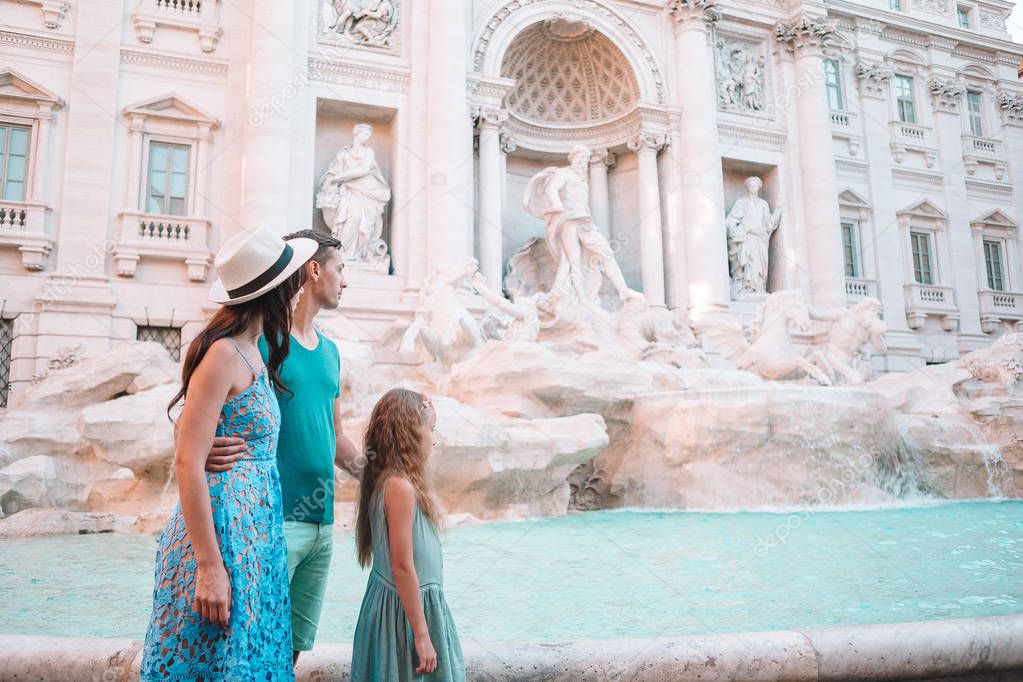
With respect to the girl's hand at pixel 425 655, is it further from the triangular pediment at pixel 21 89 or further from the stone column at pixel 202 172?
the triangular pediment at pixel 21 89

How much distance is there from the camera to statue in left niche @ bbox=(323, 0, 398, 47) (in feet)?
49.3

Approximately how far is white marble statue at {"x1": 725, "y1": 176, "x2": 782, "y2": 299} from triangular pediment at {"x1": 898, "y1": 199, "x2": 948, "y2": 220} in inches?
189

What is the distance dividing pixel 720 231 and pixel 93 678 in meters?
16.4

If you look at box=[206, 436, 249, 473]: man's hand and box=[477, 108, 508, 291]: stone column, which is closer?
box=[206, 436, 249, 473]: man's hand

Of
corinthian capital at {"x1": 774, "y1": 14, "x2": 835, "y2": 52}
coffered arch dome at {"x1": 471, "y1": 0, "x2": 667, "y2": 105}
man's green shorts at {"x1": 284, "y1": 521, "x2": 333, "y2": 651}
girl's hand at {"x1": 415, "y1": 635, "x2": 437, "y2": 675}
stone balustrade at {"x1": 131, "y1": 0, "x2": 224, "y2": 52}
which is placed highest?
corinthian capital at {"x1": 774, "y1": 14, "x2": 835, "y2": 52}

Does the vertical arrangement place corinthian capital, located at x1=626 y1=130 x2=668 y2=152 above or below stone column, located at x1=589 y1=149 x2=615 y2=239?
above

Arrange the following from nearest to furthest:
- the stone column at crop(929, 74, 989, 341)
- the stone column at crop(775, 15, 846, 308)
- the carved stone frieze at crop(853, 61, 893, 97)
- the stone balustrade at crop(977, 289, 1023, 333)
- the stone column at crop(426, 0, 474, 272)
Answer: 1. the stone column at crop(426, 0, 474, 272)
2. the stone column at crop(775, 15, 846, 308)
3. the carved stone frieze at crop(853, 61, 893, 97)
4. the stone column at crop(929, 74, 989, 341)
5. the stone balustrade at crop(977, 289, 1023, 333)

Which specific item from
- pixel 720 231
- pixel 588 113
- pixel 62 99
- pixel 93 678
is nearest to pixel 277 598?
pixel 93 678

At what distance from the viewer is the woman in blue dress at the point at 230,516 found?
1680mm

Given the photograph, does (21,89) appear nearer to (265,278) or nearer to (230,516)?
(265,278)

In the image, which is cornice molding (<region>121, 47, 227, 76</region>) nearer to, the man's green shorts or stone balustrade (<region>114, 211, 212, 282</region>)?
stone balustrade (<region>114, 211, 212, 282</region>)

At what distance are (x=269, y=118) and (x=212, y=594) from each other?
13227mm

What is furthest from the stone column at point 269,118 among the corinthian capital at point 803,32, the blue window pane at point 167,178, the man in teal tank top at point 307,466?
the corinthian capital at point 803,32

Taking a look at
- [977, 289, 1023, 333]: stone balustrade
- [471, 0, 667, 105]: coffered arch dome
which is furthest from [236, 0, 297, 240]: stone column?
[977, 289, 1023, 333]: stone balustrade
